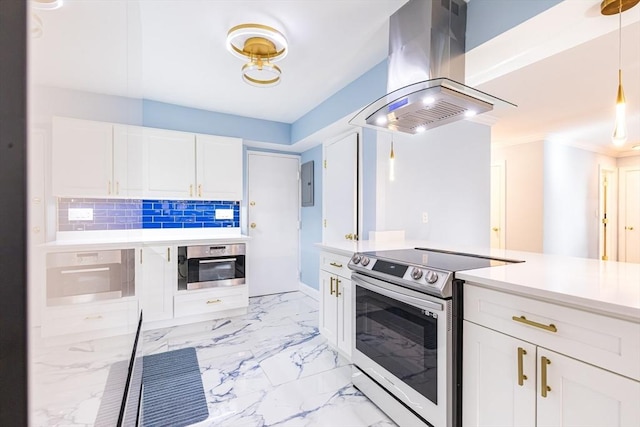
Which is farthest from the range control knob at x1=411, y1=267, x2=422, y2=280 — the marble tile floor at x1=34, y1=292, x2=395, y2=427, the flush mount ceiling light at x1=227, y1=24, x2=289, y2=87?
the flush mount ceiling light at x1=227, y1=24, x2=289, y2=87

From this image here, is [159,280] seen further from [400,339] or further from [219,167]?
[400,339]

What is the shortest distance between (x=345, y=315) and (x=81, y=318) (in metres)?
1.84

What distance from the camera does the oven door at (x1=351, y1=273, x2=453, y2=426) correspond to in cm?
139

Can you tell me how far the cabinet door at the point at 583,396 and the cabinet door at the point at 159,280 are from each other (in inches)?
121

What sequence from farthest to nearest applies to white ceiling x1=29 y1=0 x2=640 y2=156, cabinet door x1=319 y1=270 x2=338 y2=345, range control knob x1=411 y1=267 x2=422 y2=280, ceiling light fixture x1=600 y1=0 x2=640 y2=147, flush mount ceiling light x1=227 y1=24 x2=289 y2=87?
cabinet door x1=319 y1=270 x2=338 y2=345
flush mount ceiling light x1=227 y1=24 x2=289 y2=87
range control knob x1=411 y1=267 x2=422 y2=280
ceiling light fixture x1=600 y1=0 x2=640 y2=147
white ceiling x1=29 y1=0 x2=640 y2=156

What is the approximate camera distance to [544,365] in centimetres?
109

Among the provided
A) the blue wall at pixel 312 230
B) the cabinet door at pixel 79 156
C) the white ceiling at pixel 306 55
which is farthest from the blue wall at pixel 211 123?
the cabinet door at pixel 79 156

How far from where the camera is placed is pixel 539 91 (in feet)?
7.98

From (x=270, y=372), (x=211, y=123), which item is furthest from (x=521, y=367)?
(x=211, y=123)

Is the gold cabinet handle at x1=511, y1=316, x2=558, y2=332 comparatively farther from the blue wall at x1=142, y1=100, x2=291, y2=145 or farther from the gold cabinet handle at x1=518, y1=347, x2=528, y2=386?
the blue wall at x1=142, y1=100, x2=291, y2=145

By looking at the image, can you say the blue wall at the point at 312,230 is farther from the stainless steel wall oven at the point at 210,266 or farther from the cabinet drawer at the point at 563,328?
the cabinet drawer at the point at 563,328

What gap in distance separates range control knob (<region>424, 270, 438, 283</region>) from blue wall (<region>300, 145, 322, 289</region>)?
2459 millimetres

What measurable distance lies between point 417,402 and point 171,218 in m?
3.22

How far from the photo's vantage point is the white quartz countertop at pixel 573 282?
94 centimetres
